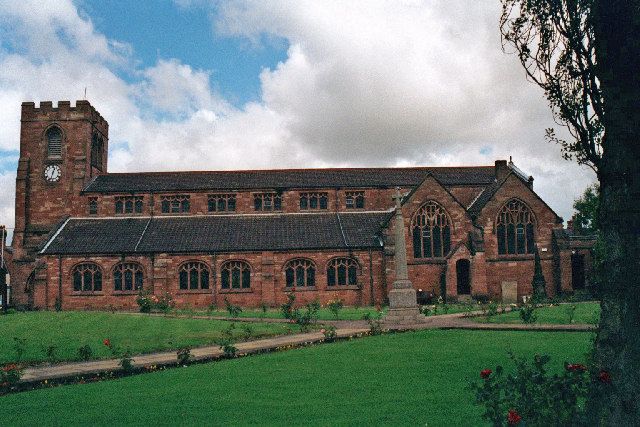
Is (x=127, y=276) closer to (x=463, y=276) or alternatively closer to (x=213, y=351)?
(x=463, y=276)

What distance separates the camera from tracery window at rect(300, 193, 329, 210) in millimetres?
47344

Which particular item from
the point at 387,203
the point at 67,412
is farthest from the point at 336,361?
the point at 387,203

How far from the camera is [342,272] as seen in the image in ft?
134

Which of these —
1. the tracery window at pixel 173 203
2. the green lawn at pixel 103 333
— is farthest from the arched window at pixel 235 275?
the green lawn at pixel 103 333

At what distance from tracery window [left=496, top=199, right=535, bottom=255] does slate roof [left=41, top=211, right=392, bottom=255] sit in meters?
9.40

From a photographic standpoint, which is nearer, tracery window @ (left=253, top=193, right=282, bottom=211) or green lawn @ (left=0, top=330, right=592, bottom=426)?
green lawn @ (left=0, top=330, right=592, bottom=426)

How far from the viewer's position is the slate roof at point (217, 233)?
40.9 m

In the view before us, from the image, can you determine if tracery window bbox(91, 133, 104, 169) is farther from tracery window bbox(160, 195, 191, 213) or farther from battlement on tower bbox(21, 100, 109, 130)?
tracery window bbox(160, 195, 191, 213)

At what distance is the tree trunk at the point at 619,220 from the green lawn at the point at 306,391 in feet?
6.91

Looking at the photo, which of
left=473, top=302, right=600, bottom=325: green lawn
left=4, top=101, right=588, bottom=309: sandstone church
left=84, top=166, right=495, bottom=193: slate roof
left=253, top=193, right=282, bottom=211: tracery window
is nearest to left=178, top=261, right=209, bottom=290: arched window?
left=4, top=101, right=588, bottom=309: sandstone church

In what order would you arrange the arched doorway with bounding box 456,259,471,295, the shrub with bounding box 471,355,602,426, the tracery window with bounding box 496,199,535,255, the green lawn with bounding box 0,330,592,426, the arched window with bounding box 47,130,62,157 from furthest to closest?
1. the arched window with bounding box 47,130,62,157
2. the tracery window with bounding box 496,199,535,255
3. the arched doorway with bounding box 456,259,471,295
4. the green lawn with bounding box 0,330,592,426
5. the shrub with bounding box 471,355,602,426

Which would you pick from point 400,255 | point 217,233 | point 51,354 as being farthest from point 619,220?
point 217,233

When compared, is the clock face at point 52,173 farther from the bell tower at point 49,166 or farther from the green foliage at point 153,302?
the green foliage at point 153,302

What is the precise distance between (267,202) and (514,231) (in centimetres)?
2042
